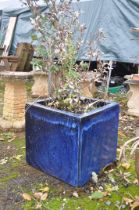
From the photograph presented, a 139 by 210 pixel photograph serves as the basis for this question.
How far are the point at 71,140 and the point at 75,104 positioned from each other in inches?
14.8

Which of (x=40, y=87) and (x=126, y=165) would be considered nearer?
(x=126, y=165)

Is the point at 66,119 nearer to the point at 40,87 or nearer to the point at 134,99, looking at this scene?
the point at 134,99

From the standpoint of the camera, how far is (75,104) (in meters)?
2.32

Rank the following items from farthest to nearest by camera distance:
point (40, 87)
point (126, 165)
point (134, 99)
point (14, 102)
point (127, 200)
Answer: point (40, 87), point (134, 99), point (14, 102), point (126, 165), point (127, 200)

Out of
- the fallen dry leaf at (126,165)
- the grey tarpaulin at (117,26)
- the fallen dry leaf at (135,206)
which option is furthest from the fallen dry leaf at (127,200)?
the grey tarpaulin at (117,26)

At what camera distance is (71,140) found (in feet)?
6.74

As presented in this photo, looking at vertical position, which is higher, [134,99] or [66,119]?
[66,119]

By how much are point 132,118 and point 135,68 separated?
2557 millimetres

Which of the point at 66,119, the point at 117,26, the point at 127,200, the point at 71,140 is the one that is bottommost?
the point at 127,200

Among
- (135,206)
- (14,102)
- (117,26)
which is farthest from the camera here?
(117,26)

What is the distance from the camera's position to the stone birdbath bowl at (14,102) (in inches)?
132

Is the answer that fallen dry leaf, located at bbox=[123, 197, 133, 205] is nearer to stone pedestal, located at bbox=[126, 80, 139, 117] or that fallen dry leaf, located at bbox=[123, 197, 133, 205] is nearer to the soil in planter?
the soil in planter

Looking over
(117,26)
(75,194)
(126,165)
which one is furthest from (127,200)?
(117,26)

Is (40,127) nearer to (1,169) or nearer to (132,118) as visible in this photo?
(1,169)
